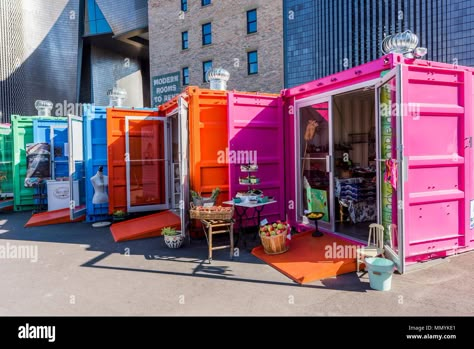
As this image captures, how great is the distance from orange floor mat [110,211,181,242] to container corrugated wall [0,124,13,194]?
22.0 feet

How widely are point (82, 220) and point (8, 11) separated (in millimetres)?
21257

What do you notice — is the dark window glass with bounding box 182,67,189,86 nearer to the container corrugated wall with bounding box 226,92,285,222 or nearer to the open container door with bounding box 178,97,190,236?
the container corrugated wall with bounding box 226,92,285,222

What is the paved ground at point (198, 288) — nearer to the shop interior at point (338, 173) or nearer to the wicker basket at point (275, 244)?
the wicker basket at point (275, 244)

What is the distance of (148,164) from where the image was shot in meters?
9.30

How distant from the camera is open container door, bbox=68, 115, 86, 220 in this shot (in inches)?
336

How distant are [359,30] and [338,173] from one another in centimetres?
930

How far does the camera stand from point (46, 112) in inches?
480

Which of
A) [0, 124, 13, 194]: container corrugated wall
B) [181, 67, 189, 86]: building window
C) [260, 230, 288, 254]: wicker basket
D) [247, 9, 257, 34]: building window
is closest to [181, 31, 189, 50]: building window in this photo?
[181, 67, 189, 86]: building window

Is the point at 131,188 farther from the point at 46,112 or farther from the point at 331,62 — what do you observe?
the point at 331,62

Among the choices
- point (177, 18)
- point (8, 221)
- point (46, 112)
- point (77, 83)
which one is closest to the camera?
point (8, 221)

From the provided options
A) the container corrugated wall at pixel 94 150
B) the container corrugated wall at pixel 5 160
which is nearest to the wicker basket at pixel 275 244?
the container corrugated wall at pixel 94 150
